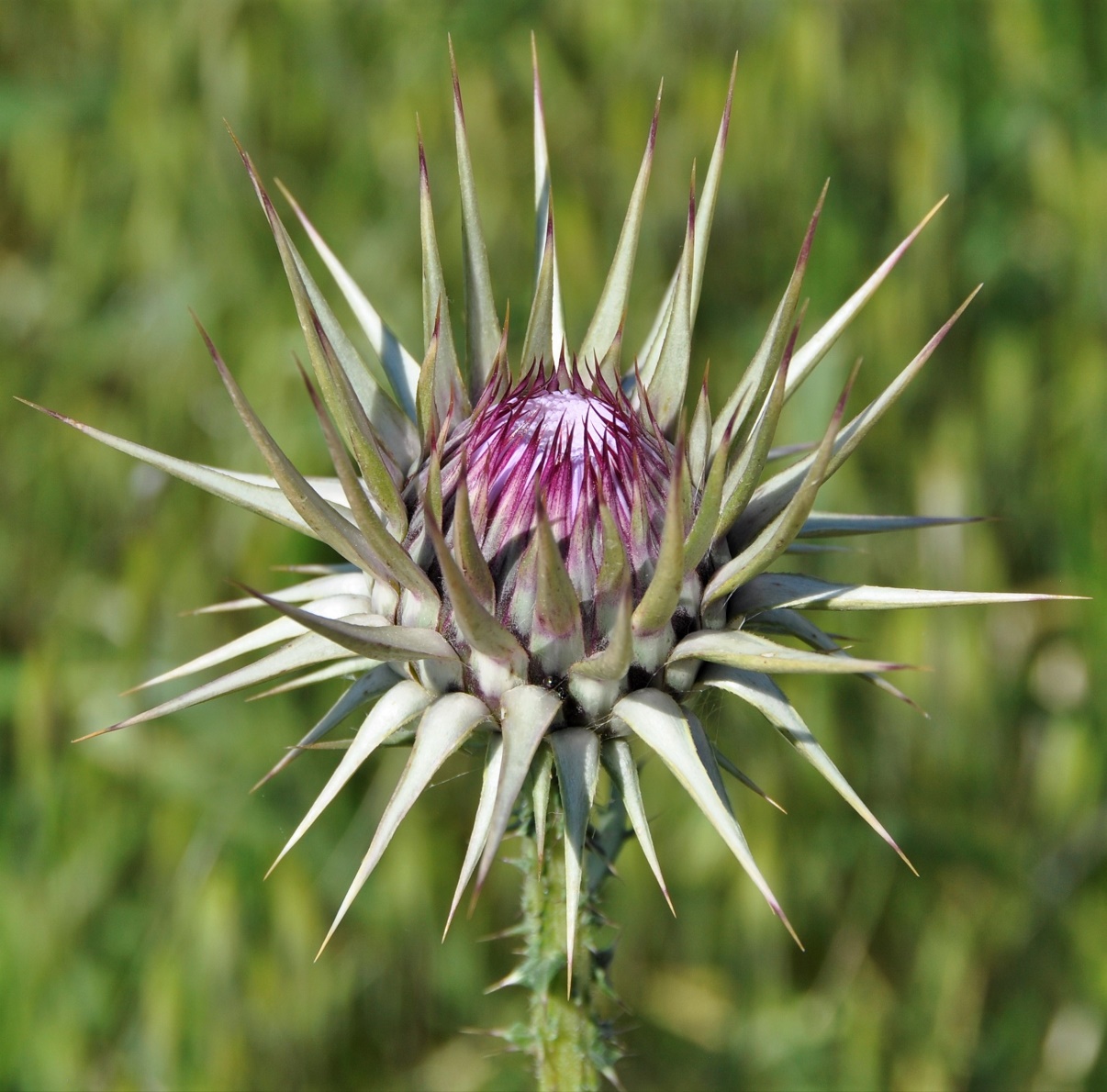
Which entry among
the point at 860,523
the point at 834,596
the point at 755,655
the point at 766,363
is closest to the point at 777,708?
the point at 755,655

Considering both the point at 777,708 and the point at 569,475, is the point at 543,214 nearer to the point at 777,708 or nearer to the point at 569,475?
the point at 569,475

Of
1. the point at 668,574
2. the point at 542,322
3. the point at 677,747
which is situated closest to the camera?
the point at 668,574

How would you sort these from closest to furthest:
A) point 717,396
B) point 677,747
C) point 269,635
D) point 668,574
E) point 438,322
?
point 668,574, point 677,747, point 269,635, point 438,322, point 717,396

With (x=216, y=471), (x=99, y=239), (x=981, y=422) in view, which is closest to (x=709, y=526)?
(x=216, y=471)

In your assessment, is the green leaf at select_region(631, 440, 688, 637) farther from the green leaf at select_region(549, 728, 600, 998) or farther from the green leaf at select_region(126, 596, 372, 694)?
the green leaf at select_region(126, 596, 372, 694)

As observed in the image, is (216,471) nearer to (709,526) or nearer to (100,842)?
(709,526)

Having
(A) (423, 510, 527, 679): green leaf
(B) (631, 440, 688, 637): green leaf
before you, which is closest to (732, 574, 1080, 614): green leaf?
(B) (631, 440, 688, 637): green leaf

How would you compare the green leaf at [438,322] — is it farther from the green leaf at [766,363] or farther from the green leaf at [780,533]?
the green leaf at [780,533]
